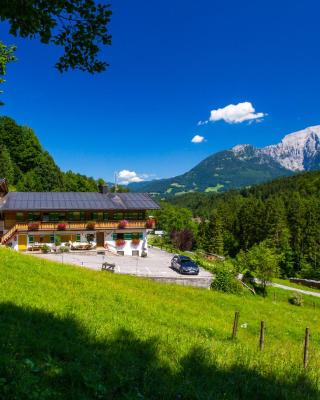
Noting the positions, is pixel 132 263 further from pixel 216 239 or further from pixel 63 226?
pixel 216 239

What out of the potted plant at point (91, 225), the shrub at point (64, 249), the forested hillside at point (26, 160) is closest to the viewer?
the shrub at point (64, 249)

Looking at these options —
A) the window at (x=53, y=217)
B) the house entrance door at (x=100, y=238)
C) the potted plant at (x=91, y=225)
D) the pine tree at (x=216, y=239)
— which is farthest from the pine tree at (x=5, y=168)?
the pine tree at (x=216, y=239)

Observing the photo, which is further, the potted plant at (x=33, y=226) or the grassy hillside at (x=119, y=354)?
the potted plant at (x=33, y=226)

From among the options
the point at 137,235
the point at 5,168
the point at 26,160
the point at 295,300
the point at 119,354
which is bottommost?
the point at 295,300

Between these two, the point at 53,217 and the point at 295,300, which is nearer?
the point at 295,300

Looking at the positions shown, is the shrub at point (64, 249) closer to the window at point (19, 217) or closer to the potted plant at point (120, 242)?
the window at point (19, 217)

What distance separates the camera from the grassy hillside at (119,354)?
6.38 meters

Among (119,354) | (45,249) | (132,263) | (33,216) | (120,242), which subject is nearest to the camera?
(119,354)

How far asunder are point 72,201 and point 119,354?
37.1 meters

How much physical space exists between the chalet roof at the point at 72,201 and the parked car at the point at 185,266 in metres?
10.8

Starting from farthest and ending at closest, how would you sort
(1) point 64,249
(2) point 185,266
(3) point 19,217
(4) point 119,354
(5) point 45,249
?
(3) point 19,217 < (1) point 64,249 < (5) point 45,249 < (2) point 185,266 < (4) point 119,354

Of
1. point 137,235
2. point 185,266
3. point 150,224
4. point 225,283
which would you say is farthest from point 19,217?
point 225,283

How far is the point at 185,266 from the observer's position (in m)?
33.1

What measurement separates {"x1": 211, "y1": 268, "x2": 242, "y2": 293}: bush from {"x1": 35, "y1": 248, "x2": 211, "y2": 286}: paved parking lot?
172 cm
